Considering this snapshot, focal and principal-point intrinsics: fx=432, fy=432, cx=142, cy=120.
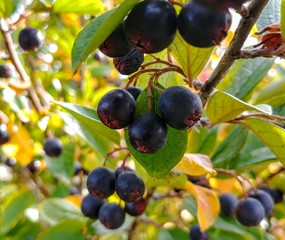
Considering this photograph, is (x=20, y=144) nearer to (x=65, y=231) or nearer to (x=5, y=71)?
(x=5, y=71)

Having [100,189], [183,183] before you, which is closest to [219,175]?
[183,183]

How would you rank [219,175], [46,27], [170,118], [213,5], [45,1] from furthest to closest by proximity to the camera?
[46,27] < [45,1] < [219,175] < [170,118] < [213,5]

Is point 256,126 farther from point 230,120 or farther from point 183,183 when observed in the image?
point 183,183

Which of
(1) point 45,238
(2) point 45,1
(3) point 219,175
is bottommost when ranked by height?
(1) point 45,238

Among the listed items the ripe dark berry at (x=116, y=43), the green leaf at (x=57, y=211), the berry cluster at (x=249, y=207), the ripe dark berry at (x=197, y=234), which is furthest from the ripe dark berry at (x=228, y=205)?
the ripe dark berry at (x=116, y=43)

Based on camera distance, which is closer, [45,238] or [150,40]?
[150,40]

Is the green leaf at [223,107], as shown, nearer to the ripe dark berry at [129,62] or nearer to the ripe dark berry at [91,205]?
the ripe dark berry at [129,62]

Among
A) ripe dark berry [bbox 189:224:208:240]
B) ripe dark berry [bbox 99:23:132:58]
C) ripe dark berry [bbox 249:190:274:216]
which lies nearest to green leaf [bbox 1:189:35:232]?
ripe dark berry [bbox 189:224:208:240]
